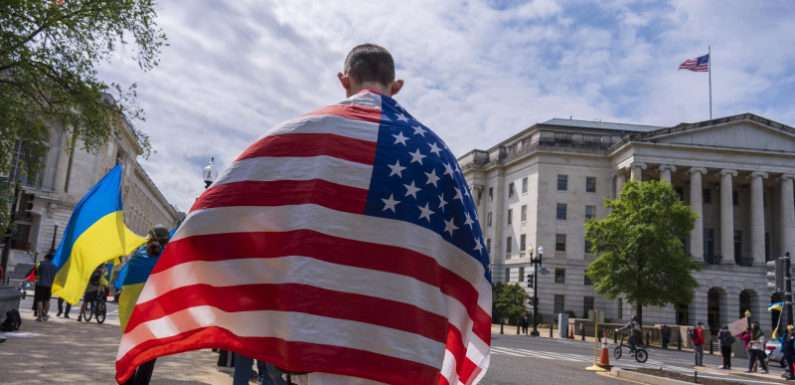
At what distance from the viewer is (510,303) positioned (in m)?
57.5

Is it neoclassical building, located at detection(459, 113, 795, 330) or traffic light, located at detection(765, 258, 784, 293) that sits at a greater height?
neoclassical building, located at detection(459, 113, 795, 330)

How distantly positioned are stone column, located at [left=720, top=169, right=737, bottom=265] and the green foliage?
64.3 feet

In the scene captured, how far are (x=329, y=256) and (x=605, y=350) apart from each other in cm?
1876

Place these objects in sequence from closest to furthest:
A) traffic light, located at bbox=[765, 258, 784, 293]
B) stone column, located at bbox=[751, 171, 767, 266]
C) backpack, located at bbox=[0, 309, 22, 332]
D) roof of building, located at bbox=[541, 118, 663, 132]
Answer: backpack, located at bbox=[0, 309, 22, 332] → traffic light, located at bbox=[765, 258, 784, 293] → stone column, located at bbox=[751, 171, 767, 266] → roof of building, located at bbox=[541, 118, 663, 132]

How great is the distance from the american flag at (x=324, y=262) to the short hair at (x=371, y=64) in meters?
0.23

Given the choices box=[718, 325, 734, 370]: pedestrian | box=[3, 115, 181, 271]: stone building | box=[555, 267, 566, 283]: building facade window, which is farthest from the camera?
box=[555, 267, 566, 283]: building facade window

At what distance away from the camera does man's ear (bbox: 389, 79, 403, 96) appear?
2.74m

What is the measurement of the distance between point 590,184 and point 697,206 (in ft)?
33.8

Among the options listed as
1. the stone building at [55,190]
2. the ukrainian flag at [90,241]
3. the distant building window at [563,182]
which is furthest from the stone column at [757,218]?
the ukrainian flag at [90,241]

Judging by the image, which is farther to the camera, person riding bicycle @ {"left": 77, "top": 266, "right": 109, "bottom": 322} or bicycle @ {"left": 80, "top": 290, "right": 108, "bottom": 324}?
bicycle @ {"left": 80, "top": 290, "right": 108, "bottom": 324}

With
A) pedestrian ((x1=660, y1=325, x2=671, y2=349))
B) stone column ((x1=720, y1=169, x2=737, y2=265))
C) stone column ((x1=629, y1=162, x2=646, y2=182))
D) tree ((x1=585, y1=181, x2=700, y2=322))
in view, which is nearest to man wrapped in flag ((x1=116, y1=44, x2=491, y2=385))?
pedestrian ((x1=660, y1=325, x2=671, y2=349))

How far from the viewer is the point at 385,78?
2.69 m

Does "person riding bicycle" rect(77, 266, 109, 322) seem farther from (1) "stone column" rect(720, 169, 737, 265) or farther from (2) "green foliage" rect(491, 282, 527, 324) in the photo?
(1) "stone column" rect(720, 169, 737, 265)

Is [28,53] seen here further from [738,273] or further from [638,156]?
[738,273]
